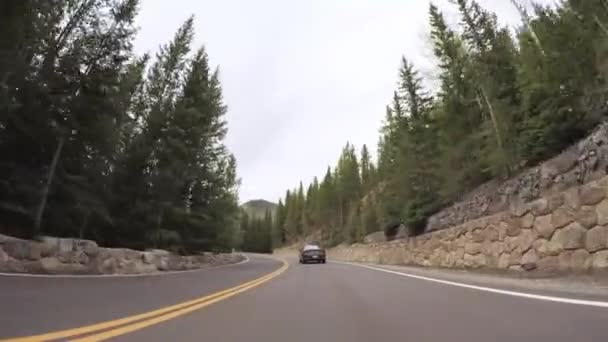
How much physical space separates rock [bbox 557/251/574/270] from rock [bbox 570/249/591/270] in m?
0.10

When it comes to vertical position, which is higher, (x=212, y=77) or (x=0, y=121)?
(x=212, y=77)

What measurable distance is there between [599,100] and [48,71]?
1789 cm

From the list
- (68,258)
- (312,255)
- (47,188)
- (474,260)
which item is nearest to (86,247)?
(68,258)

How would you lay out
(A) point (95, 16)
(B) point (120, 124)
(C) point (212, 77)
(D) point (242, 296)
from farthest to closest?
(C) point (212, 77)
(B) point (120, 124)
(A) point (95, 16)
(D) point (242, 296)

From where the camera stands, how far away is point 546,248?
15.2 metres

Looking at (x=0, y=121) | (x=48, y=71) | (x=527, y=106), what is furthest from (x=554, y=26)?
(x=0, y=121)

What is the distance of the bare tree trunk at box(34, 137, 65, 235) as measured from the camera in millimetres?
15029

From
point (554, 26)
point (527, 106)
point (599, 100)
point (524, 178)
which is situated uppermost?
point (554, 26)

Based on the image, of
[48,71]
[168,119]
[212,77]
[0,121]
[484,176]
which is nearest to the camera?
[0,121]

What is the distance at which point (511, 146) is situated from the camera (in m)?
25.3

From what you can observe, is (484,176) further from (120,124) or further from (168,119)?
(120,124)

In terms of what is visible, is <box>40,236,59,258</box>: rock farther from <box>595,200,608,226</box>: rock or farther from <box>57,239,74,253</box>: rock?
<box>595,200,608,226</box>: rock


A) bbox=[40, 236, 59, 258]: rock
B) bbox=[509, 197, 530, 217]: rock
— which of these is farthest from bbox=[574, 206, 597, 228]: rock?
bbox=[40, 236, 59, 258]: rock

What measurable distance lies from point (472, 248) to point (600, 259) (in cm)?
980
